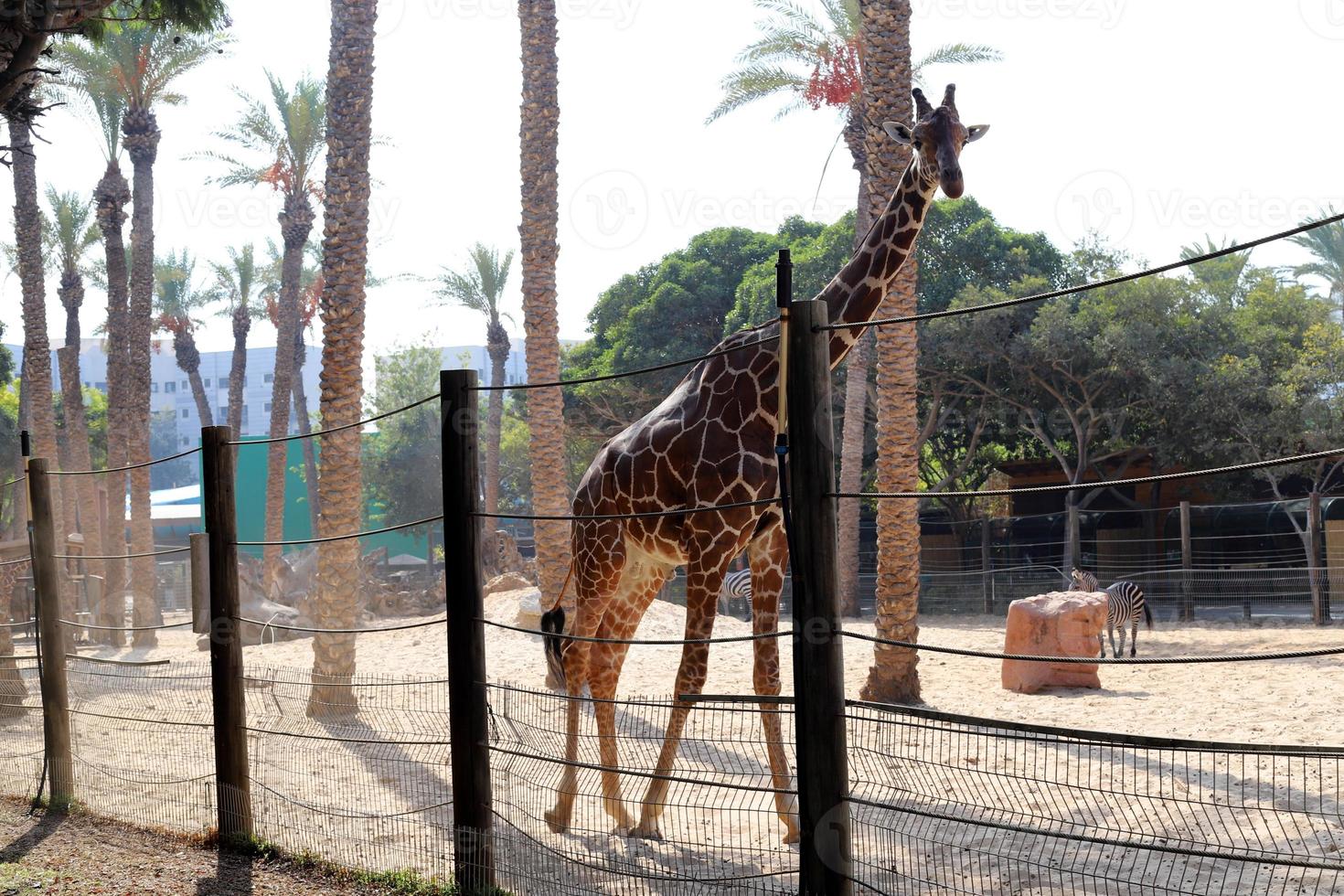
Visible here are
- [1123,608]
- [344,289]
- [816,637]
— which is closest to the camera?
[816,637]

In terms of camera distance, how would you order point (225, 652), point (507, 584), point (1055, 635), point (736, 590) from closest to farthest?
point (225, 652) → point (1055, 635) → point (736, 590) → point (507, 584)

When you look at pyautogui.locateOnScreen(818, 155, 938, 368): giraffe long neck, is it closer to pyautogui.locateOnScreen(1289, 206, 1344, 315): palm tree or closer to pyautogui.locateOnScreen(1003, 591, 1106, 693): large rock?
pyautogui.locateOnScreen(1003, 591, 1106, 693): large rock

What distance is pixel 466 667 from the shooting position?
4801mm

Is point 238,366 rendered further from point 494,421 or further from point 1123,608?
point 1123,608

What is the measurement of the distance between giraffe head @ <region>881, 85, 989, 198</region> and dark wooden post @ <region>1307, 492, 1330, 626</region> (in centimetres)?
1163

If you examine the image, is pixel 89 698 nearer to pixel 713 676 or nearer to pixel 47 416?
pixel 713 676

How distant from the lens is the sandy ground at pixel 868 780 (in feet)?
15.9

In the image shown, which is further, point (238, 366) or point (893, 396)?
point (238, 366)

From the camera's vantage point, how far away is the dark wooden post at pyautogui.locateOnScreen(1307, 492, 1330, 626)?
15344mm

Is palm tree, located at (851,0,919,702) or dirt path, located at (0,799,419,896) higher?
palm tree, located at (851,0,919,702)

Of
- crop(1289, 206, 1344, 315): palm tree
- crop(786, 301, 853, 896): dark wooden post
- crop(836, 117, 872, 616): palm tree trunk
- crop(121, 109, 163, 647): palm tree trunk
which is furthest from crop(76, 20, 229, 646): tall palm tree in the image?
crop(1289, 206, 1344, 315): palm tree

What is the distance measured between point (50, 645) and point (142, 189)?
1987 cm

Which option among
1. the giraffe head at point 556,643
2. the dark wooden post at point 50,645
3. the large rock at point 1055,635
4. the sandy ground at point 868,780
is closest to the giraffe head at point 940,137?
the sandy ground at point 868,780

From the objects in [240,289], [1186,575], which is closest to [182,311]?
[240,289]
